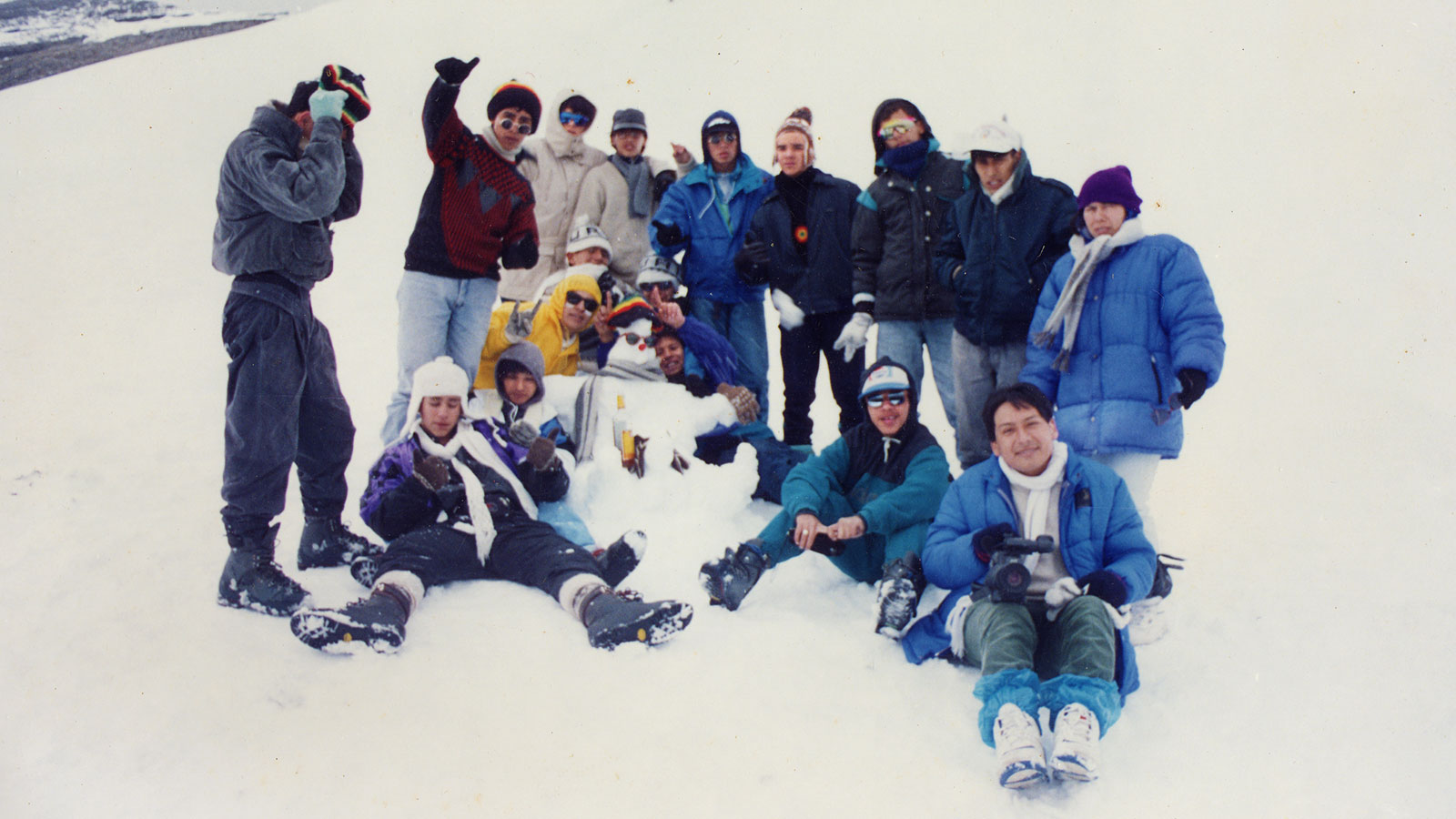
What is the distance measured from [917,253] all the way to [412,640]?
2846 millimetres

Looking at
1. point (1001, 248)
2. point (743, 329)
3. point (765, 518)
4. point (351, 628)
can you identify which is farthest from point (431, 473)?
point (1001, 248)

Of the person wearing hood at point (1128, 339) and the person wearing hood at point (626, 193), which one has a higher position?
the person wearing hood at point (626, 193)

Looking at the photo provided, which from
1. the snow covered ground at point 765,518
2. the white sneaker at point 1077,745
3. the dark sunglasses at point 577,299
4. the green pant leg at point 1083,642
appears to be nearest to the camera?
the white sneaker at point 1077,745

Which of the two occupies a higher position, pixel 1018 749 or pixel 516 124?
pixel 516 124

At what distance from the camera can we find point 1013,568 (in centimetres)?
257

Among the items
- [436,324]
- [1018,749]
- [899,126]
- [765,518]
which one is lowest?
[765,518]

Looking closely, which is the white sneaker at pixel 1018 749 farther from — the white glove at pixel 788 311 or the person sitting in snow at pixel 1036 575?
the white glove at pixel 788 311

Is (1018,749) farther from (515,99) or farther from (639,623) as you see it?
(515,99)

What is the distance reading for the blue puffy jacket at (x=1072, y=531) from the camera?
267cm

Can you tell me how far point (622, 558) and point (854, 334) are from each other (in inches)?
71.7

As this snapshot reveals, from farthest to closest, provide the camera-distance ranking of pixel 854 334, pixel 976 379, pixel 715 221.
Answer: pixel 715 221, pixel 854 334, pixel 976 379

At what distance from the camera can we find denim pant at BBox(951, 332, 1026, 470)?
3.79m

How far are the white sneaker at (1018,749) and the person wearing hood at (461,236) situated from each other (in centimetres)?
302

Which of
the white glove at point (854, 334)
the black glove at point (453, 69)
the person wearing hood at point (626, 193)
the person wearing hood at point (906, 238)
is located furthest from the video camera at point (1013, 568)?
the person wearing hood at point (626, 193)
